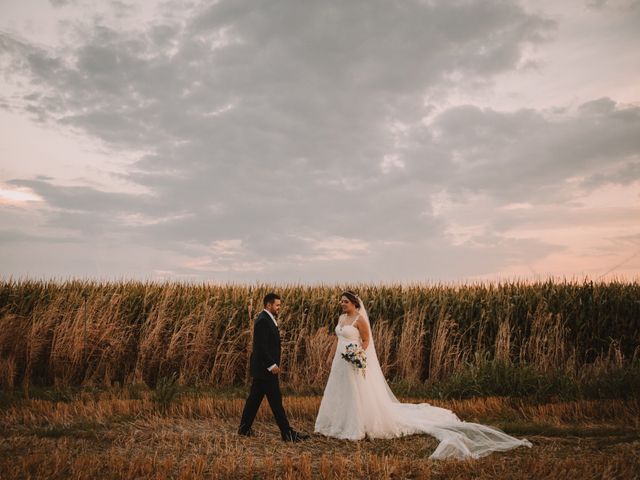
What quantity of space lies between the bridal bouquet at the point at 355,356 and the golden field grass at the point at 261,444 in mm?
1365

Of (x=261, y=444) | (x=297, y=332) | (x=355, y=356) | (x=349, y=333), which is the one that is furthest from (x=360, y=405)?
(x=297, y=332)

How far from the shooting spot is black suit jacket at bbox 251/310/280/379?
9.08 metres

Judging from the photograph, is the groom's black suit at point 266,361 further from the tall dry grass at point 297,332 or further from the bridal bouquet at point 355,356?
the tall dry grass at point 297,332

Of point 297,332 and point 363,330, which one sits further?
point 297,332

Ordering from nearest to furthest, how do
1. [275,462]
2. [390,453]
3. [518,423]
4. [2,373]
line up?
[275,462] → [390,453] → [518,423] → [2,373]

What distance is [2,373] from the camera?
16.4 m

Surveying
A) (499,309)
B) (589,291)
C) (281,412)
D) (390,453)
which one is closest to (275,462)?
(281,412)

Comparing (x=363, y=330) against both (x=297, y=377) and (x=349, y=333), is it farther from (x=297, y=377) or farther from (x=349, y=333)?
(x=297, y=377)

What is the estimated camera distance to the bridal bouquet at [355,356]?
→ 379 inches

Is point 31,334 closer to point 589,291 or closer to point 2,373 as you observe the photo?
point 2,373

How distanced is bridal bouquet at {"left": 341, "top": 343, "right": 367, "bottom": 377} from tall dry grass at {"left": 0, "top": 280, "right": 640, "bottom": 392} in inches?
233

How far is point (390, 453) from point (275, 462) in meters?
1.98

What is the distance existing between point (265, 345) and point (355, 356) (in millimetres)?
1683

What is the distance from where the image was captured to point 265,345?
9.10 m
